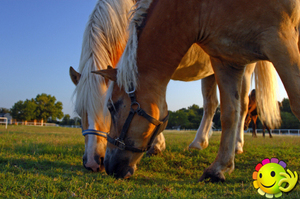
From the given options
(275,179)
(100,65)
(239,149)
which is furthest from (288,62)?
(239,149)

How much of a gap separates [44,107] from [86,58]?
59.3m

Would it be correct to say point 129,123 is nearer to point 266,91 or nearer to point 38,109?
point 266,91

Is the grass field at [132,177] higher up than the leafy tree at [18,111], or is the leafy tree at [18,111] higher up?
the leafy tree at [18,111]

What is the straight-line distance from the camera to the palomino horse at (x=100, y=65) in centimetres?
277

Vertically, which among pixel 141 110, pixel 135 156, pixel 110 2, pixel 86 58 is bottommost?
pixel 135 156

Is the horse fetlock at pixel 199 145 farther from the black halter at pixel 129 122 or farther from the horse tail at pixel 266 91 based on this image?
the black halter at pixel 129 122

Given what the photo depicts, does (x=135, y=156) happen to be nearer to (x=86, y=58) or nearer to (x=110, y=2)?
(x=86, y=58)

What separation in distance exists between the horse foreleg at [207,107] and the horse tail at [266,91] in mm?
990

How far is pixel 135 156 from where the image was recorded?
7.63ft

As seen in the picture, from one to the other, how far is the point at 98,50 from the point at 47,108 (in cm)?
5925

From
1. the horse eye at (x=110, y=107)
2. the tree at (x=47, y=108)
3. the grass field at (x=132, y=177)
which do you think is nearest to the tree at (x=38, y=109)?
the tree at (x=47, y=108)

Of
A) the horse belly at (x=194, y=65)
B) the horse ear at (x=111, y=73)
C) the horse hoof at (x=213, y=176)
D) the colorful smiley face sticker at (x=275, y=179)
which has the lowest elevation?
the horse hoof at (x=213, y=176)

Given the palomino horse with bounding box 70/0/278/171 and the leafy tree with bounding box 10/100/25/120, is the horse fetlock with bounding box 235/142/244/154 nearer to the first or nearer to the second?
the palomino horse with bounding box 70/0/278/171

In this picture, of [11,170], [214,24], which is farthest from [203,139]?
[11,170]
